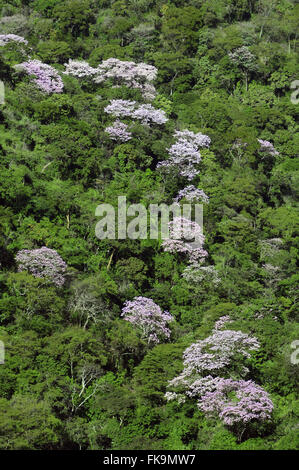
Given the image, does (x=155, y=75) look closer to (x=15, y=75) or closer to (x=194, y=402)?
(x=15, y=75)

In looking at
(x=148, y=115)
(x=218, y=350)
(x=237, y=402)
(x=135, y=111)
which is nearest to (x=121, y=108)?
(x=135, y=111)

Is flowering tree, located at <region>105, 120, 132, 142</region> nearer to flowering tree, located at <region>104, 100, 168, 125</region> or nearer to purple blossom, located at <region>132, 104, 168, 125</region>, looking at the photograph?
flowering tree, located at <region>104, 100, 168, 125</region>

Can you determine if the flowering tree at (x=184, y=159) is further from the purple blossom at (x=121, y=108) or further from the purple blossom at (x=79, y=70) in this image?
the purple blossom at (x=79, y=70)

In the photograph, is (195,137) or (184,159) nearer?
(184,159)

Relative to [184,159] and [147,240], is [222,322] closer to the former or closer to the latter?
[147,240]

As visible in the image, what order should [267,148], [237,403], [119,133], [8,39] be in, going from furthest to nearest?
[8,39] → [267,148] → [119,133] → [237,403]

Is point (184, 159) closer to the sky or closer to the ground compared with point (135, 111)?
closer to the ground
